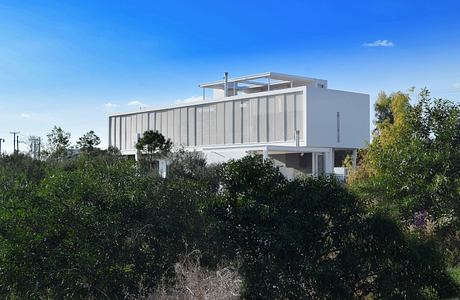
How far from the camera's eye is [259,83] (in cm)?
7212

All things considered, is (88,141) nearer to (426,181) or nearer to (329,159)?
(329,159)

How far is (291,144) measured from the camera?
61406mm

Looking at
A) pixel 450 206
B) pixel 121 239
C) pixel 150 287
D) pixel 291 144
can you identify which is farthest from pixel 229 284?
pixel 291 144

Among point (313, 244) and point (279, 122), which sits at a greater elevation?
point (279, 122)

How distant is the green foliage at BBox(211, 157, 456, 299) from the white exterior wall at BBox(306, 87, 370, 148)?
53379 mm

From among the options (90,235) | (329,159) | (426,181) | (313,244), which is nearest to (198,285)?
(313,244)

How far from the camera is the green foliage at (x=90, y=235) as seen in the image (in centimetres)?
724

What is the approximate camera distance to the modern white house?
60.2 m

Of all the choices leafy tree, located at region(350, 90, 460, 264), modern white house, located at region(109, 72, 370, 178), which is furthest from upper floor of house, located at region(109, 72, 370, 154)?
leafy tree, located at region(350, 90, 460, 264)

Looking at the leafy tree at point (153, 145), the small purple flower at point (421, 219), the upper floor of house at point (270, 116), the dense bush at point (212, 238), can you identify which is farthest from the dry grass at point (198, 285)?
the upper floor of house at point (270, 116)

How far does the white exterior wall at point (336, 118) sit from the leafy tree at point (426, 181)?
50722 mm

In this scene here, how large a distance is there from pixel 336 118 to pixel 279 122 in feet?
20.5

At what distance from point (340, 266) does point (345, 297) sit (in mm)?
377

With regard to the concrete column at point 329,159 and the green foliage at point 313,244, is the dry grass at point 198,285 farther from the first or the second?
the concrete column at point 329,159
